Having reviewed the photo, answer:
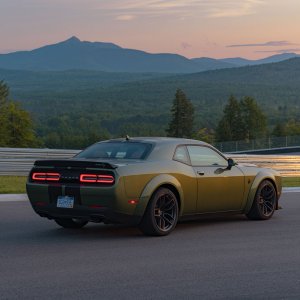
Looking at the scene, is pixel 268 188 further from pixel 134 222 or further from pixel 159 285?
pixel 159 285

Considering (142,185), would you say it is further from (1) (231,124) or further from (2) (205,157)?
(1) (231,124)

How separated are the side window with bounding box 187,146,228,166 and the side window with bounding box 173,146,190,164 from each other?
0.34ft

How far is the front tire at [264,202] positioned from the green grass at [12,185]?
674 centimetres

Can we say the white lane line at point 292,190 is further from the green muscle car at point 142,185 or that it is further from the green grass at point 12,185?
the green muscle car at point 142,185

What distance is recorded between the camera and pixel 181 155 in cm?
1101

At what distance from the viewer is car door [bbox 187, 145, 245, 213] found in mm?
11000

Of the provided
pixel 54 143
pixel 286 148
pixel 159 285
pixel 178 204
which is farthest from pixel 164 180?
pixel 54 143

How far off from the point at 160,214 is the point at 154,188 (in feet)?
1.22

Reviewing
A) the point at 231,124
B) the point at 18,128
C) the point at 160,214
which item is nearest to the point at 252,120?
the point at 231,124

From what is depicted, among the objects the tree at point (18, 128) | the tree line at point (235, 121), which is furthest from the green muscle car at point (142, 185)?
the tree line at point (235, 121)

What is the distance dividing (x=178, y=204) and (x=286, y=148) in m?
59.8

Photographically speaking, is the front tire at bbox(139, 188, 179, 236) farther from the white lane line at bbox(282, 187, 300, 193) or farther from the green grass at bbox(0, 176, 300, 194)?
the white lane line at bbox(282, 187, 300, 193)

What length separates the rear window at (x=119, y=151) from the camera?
1070 centimetres

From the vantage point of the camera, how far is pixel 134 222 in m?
Answer: 10.0
